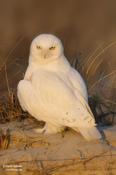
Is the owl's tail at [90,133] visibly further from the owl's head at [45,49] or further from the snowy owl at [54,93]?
the owl's head at [45,49]

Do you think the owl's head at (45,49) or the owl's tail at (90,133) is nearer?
the owl's tail at (90,133)

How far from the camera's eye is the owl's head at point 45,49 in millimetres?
4102

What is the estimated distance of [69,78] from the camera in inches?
165

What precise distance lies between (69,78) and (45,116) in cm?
55

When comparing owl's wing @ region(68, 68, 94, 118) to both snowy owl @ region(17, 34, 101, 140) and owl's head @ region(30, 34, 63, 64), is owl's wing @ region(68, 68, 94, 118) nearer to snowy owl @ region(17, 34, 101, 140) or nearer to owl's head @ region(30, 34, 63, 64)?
snowy owl @ region(17, 34, 101, 140)

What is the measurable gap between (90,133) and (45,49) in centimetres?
109

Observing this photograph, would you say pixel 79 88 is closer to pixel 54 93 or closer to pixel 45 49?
pixel 54 93

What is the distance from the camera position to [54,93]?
13.0 feet

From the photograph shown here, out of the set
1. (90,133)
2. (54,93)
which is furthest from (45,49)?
(90,133)

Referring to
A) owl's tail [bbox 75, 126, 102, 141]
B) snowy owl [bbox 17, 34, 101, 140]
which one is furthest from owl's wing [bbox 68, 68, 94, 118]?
owl's tail [bbox 75, 126, 102, 141]

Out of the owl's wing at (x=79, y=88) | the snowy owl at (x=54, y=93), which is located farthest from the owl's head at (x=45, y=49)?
the owl's wing at (x=79, y=88)

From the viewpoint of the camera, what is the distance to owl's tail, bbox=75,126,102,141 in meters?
3.78

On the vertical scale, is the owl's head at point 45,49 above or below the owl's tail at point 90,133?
above

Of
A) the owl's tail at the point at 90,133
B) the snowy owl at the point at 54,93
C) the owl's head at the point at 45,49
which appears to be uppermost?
the owl's head at the point at 45,49
